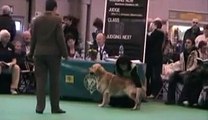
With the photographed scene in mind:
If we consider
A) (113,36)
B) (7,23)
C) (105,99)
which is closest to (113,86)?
(105,99)

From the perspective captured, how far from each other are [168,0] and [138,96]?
37.2 ft

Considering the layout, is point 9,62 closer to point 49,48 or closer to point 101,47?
point 101,47

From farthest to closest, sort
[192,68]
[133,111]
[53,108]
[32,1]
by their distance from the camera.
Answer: [32,1] < [192,68] < [133,111] < [53,108]

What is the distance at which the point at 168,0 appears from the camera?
19266 millimetres

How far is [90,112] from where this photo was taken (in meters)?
7.83

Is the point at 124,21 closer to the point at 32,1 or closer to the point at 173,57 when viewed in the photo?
the point at 173,57

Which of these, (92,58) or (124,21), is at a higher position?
(124,21)

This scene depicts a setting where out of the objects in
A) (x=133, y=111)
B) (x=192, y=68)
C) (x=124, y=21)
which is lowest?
(x=133, y=111)

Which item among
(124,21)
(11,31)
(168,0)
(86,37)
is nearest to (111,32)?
(124,21)

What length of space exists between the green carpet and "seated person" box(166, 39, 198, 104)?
1.29 feet

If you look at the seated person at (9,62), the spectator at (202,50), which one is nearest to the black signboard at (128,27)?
the spectator at (202,50)

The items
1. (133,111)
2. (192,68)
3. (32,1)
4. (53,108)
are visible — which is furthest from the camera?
(32,1)

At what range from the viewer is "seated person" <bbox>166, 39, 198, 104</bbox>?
957cm

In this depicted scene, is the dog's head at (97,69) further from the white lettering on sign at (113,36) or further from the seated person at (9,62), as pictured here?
the seated person at (9,62)
